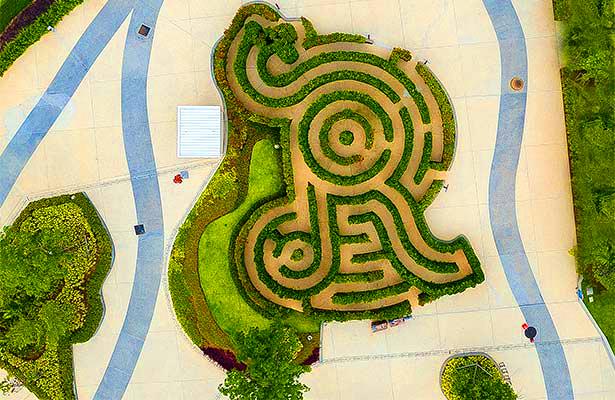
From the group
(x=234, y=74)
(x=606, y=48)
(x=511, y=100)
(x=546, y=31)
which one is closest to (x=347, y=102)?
(x=234, y=74)

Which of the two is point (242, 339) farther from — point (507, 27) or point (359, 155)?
point (507, 27)

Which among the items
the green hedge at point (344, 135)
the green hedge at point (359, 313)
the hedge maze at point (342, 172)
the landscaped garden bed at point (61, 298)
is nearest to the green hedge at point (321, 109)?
the hedge maze at point (342, 172)

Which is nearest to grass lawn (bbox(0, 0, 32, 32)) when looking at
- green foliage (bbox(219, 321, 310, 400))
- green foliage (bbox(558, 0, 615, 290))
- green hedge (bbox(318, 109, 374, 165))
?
green hedge (bbox(318, 109, 374, 165))

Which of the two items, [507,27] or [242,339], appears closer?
[242,339]

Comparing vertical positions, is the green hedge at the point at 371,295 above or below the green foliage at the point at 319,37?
below

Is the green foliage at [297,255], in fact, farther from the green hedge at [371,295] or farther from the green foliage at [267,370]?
the green foliage at [267,370]

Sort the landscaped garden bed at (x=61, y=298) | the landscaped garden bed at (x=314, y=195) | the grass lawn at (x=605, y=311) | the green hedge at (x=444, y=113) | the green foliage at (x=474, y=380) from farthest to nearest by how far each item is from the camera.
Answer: the grass lawn at (x=605, y=311) → the green hedge at (x=444, y=113) → the landscaped garden bed at (x=314, y=195) → the landscaped garden bed at (x=61, y=298) → the green foliage at (x=474, y=380)
